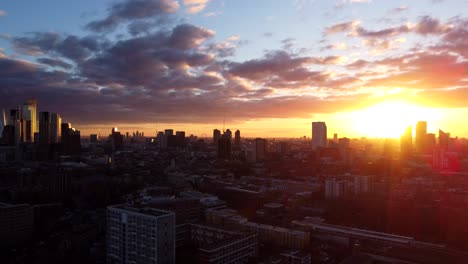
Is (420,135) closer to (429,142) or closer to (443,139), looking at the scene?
(429,142)

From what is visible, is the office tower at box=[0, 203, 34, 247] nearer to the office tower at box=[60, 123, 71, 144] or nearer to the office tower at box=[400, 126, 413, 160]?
the office tower at box=[60, 123, 71, 144]

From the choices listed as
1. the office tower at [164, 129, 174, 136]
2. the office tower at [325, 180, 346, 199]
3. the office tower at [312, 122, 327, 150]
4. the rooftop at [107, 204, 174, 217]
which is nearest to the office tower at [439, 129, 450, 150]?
the office tower at [312, 122, 327, 150]

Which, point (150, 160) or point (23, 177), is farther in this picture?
point (150, 160)

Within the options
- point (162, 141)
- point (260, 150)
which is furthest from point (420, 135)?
point (162, 141)

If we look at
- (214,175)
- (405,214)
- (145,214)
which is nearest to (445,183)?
(405,214)

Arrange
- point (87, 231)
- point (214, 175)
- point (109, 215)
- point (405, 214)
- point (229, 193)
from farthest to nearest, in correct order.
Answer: point (214, 175) → point (229, 193) → point (405, 214) → point (87, 231) → point (109, 215)

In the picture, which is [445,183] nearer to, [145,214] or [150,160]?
[145,214]

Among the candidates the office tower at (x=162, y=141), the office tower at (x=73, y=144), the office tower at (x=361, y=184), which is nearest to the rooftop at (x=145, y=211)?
the office tower at (x=361, y=184)

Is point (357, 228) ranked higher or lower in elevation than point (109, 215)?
lower
